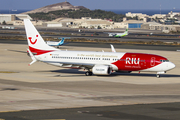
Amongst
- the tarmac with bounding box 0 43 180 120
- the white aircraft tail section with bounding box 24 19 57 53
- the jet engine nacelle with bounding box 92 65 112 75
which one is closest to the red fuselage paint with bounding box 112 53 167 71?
the jet engine nacelle with bounding box 92 65 112 75

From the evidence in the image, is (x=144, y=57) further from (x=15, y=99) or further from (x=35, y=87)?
(x=15, y=99)

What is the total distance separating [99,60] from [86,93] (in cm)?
1712

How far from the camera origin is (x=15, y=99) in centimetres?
3503

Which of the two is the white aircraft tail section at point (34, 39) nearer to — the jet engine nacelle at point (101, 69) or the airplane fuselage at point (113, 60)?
the airplane fuselage at point (113, 60)

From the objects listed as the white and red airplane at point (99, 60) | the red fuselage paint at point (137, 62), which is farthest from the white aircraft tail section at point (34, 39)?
the red fuselage paint at point (137, 62)

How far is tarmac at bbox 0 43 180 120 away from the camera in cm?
2917

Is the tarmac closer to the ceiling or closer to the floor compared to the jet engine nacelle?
closer to the floor

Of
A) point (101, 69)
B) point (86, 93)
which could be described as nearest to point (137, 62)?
point (101, 69)

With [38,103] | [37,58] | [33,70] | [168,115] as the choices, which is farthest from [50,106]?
[33,70]

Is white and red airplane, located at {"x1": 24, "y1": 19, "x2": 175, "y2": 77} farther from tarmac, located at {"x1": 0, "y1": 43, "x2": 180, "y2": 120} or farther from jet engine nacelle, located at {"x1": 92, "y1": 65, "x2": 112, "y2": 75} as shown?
tarmac, located at {"x1": 0, "y1": 43, "x2": 180, "y2": 120}

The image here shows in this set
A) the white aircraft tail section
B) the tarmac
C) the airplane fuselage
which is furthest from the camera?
the white aircraft tail section

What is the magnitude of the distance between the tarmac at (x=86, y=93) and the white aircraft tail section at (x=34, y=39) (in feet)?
16.1

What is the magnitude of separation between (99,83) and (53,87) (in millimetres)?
8201

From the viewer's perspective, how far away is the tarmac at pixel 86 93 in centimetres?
2917
